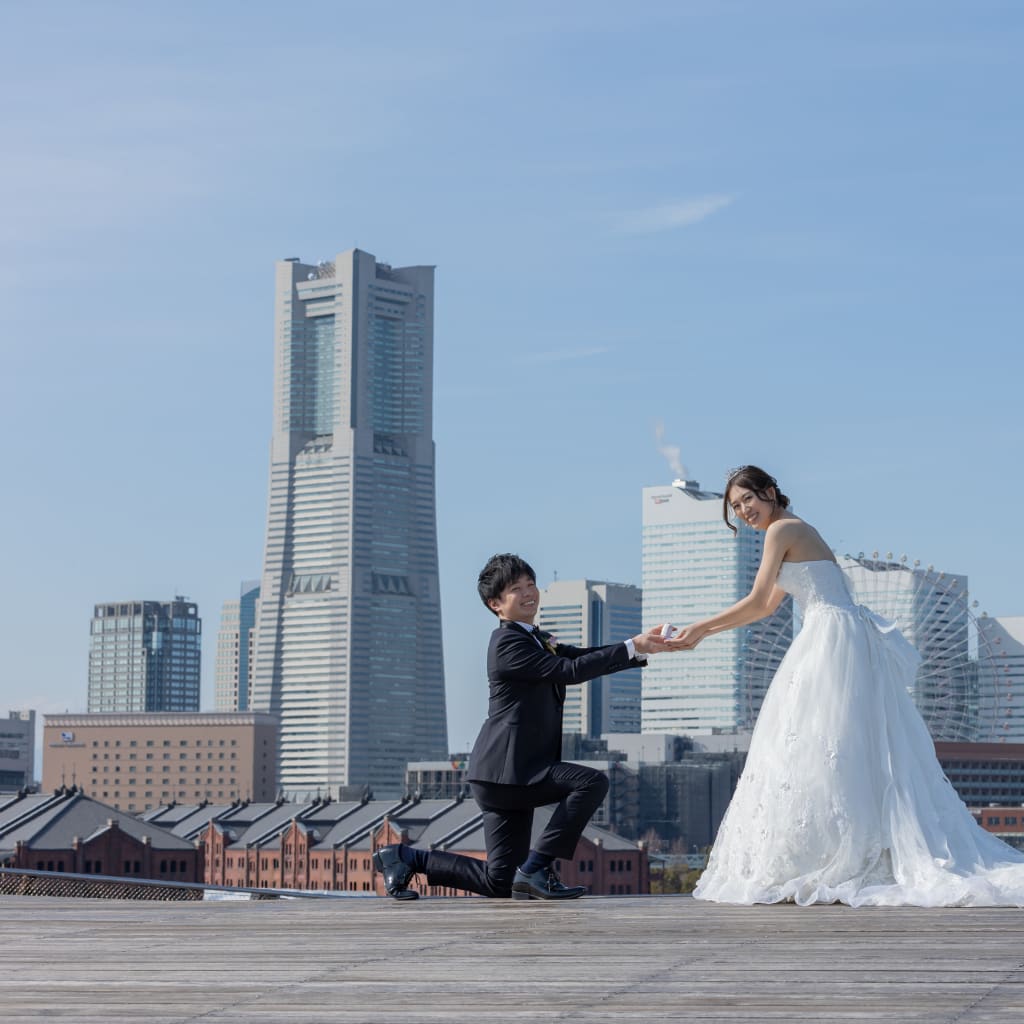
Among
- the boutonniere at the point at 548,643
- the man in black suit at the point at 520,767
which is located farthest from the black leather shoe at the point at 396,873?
the boutonniere at the point at 548,643

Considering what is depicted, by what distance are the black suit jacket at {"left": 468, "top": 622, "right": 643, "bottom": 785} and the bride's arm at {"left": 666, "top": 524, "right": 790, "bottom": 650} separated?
2.36 ft

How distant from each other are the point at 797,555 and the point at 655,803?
15410cm

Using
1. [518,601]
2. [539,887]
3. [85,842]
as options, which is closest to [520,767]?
[539,887]

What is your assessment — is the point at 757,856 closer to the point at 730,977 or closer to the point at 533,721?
the point at 533,721

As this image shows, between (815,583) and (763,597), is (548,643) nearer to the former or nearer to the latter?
(763,597)

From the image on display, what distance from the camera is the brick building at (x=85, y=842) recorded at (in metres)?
87.4

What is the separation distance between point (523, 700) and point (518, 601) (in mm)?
532

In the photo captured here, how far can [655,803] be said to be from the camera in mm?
161875

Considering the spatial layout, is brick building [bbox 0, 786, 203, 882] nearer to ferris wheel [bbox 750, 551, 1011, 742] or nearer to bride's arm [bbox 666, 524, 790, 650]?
ferris wheel [bbox 750, 551, 1011, 742]

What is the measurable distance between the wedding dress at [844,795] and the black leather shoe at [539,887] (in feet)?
2.67

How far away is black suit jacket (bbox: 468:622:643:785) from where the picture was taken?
9844mm

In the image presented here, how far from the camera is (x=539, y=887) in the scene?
382 inches

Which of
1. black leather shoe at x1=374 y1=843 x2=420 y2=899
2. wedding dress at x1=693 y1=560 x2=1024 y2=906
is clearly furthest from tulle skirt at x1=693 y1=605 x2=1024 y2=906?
black leather shoe at x1=374 y1=843 x2=420 y2=899

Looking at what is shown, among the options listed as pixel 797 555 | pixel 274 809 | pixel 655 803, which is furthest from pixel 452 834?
pixel 797 555
